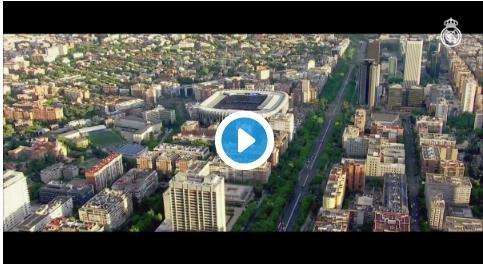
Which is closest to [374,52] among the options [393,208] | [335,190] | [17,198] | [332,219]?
[335,190]

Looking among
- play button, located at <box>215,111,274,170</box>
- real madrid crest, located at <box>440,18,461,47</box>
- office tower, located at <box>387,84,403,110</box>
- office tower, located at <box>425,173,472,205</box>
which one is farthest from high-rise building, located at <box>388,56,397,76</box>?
play button, located at <box>215,111,274,170</box>

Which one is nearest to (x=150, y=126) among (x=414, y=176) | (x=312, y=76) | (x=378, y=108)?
(x=312, y=76)

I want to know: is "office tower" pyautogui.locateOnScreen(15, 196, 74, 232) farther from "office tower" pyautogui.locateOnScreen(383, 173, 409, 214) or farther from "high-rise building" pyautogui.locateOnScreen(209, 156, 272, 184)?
"office tower" pyautogui.locateOnScreen(383, 173, 409, 214)

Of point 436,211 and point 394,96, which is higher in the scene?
point 394,96

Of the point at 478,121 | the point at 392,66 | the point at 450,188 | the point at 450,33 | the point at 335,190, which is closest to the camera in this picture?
the point at 450,33

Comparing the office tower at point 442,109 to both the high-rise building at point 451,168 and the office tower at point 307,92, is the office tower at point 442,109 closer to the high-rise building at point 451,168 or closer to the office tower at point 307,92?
the high-rise building at point 451,168

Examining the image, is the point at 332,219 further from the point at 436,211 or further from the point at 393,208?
the point at 436,211

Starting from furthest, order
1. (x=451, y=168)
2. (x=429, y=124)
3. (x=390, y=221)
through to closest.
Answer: (x=429, y=124), (x=451, y=168), (x=390, y=221)

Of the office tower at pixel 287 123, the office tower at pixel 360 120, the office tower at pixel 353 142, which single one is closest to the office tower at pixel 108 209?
the office tower at pixel 287 123
